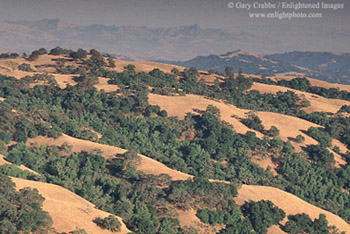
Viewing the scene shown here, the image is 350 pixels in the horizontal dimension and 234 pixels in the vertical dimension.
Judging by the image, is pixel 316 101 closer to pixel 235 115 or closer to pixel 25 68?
pixel 235 115

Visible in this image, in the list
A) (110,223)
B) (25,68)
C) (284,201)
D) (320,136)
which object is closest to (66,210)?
(110,223)

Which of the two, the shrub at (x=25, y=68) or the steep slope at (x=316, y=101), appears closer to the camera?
the steep slope at (x=316, y=101)

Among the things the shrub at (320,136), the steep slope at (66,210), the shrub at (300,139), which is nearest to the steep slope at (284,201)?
the steep slope at (66,210)

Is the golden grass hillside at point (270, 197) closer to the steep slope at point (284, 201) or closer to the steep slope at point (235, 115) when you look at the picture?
the steep slope at point (284, 201)

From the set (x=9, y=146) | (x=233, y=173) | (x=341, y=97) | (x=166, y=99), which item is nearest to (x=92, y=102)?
(x=166, y=99)

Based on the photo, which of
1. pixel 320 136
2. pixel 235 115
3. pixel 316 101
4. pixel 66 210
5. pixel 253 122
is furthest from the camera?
pixel 316 101

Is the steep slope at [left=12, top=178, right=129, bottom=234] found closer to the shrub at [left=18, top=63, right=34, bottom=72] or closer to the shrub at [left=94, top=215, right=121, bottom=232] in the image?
the shrub at [left=94, top=215, right=121, bottom=232]
